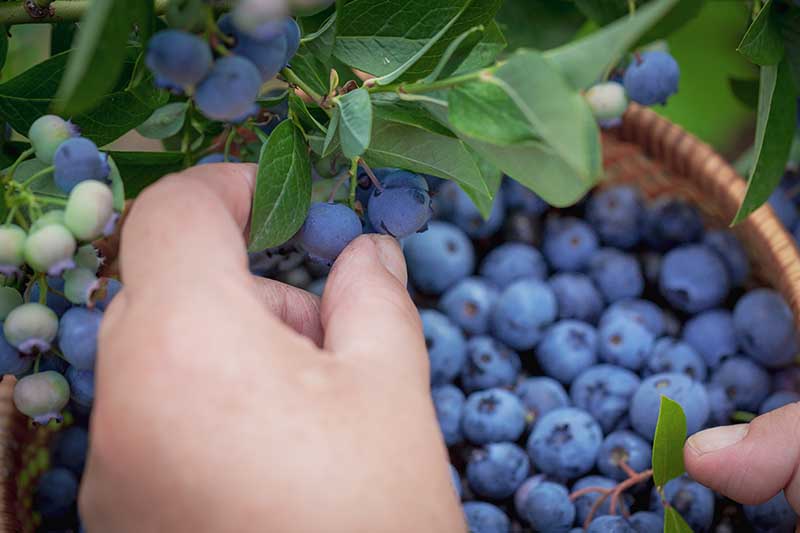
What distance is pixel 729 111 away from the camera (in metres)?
1.78

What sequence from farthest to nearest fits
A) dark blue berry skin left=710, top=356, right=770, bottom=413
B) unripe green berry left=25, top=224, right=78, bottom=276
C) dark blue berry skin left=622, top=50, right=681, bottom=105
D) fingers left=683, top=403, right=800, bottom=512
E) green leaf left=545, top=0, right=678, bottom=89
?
dark blue berry skin left=710, top=356, right=770, bottom=413 < dark blue berry skin left=622, top=50, right=681, bottom=105 < fingers left=683, top=403, right=800, bottom=512 < unripe green berry left=25, top=224, right=78, bottom=276 < green leaf left=545, top=0, right=678, bottom=89

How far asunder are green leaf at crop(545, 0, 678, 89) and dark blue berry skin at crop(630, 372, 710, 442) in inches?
24.6

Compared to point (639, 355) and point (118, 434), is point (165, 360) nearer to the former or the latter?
point (118, 434)

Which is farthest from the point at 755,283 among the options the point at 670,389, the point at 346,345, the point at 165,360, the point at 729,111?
the point at 165,360

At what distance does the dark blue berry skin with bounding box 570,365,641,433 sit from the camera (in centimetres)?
112

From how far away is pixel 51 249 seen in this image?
58 centimetres

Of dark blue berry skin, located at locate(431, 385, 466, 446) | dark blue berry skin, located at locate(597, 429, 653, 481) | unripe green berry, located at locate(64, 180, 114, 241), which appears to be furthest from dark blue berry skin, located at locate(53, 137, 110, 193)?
dark blue berry skin, located at locate(597, 429, 653, 481)

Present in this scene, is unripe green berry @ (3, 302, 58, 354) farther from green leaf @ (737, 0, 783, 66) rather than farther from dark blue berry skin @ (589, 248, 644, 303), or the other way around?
dark blue berry skin @ (589, 248, 644, 303)

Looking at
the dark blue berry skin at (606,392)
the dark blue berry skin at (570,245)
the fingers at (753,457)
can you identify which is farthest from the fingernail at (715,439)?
the dark blue berry skin at (570,245)

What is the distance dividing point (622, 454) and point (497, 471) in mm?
156

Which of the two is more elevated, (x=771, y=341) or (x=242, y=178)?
(x=242, y=178)

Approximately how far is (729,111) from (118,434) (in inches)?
62.2

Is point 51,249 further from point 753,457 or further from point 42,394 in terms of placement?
point 753,457

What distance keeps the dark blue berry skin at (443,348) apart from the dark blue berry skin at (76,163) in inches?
23.3
